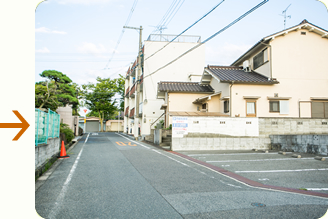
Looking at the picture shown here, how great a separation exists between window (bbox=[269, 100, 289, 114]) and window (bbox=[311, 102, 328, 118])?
174 centimetres

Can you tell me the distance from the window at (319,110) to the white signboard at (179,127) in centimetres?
901

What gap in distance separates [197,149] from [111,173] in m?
7.98

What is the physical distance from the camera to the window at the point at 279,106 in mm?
16453

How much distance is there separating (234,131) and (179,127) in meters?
3.43

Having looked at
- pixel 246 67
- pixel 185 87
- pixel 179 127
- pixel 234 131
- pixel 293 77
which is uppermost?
pixel 246 67

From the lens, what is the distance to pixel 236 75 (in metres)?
17.5

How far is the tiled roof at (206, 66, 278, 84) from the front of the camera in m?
16.2

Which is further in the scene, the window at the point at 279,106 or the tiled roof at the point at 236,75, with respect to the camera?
the window at the point at 279,106

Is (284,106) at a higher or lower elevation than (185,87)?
lower

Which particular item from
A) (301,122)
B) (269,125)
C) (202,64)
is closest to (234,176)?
(269,125)

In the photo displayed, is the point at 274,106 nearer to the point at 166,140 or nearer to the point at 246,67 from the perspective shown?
the point at 246,67

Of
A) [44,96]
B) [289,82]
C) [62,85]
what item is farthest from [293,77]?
[62,85]

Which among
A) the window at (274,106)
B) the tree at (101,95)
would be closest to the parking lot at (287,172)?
the window at (274,106)

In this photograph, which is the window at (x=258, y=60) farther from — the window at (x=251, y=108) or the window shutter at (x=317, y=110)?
the window shutter at (x=317, y=110)
